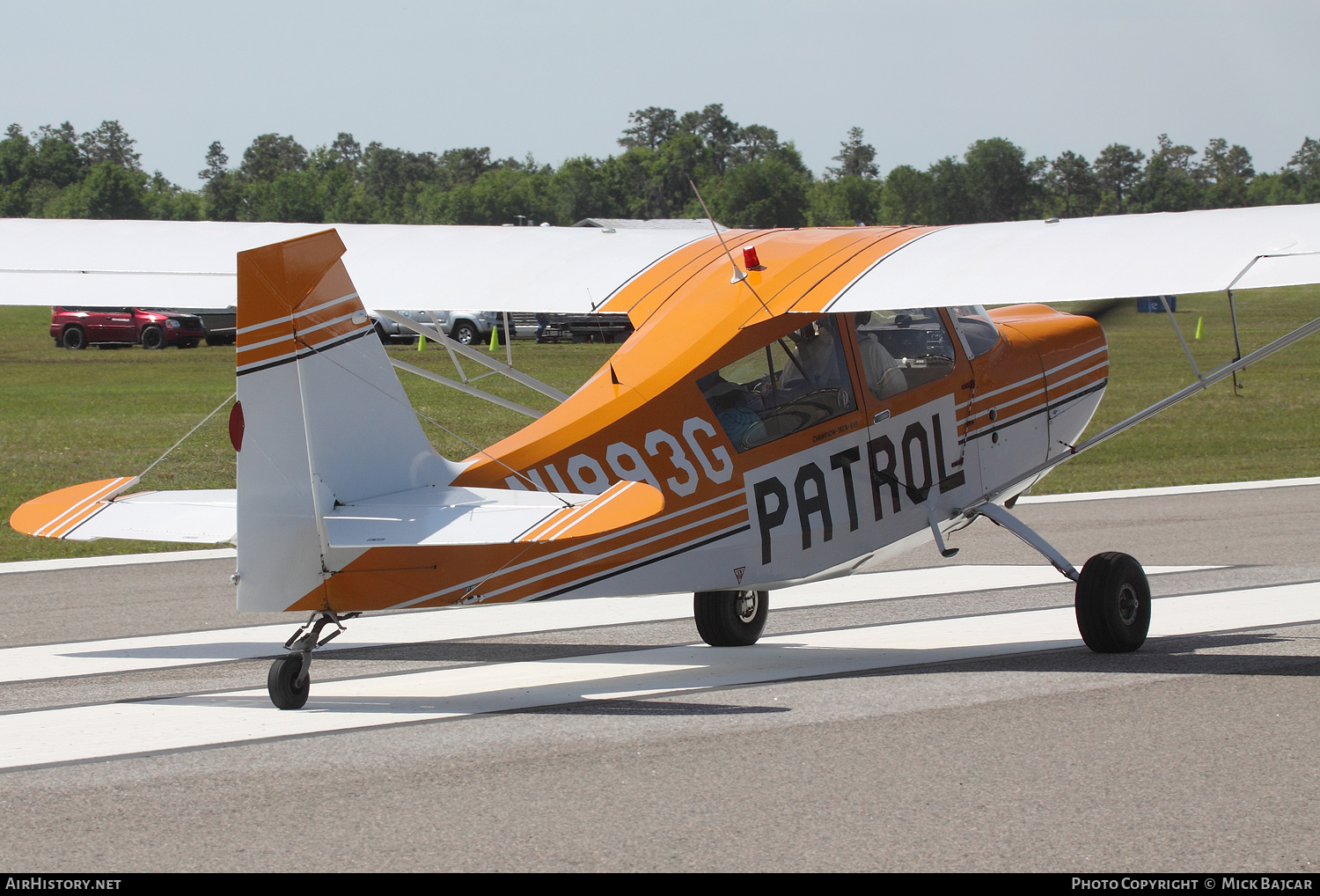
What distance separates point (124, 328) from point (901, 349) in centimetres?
4041

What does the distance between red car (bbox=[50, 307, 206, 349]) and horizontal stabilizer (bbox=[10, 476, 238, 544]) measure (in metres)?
38.6

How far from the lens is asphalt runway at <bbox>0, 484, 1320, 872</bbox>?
4.81m

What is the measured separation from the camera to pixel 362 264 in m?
9.01

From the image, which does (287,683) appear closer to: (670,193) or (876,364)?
(876,364)

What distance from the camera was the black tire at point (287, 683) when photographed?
6.72m

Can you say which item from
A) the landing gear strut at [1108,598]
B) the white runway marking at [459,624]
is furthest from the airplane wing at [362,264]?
the landing gear strut at [1108,598]

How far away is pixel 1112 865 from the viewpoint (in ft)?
14.8

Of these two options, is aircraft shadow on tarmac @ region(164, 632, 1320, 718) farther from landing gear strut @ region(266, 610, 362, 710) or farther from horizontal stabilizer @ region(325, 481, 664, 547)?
horizontal stabilizer @ region(325, 481, 664, 547)

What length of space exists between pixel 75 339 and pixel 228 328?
17.4 feet

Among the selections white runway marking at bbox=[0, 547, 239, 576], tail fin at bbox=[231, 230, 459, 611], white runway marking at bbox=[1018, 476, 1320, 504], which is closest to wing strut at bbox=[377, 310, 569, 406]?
tail fin at bbox=[231, 230, 459, 611]

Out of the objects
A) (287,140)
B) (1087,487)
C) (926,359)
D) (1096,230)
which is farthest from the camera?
(287,140)

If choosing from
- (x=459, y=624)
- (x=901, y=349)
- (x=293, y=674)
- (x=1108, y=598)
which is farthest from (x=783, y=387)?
(x=459, y=624)

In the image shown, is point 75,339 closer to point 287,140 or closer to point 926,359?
point 926,359

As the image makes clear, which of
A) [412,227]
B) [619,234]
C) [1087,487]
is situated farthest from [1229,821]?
[1087,487]
